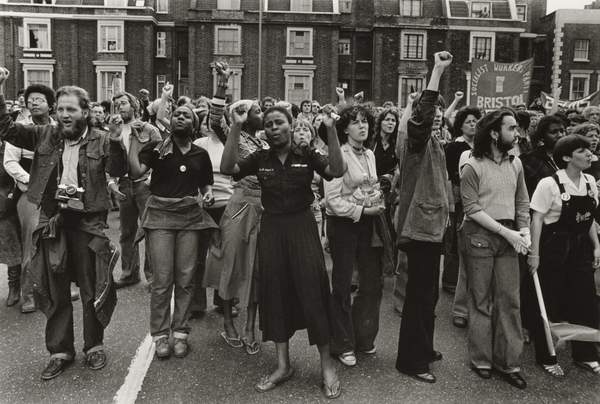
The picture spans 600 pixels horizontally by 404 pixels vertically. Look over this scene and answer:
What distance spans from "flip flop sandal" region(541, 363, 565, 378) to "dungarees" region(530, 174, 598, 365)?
0.23 feet

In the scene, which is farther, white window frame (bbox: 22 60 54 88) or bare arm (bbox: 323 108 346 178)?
white window frame (bbox: 22 60 54 88)

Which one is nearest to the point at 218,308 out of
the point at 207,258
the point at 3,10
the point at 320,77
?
the point at 207,258

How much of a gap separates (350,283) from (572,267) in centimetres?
192

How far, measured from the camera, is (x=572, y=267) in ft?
15.0

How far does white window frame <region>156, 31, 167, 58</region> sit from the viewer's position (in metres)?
37.9

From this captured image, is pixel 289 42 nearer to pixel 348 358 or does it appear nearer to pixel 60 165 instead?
pixel 60 165

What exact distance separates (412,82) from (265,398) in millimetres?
35849

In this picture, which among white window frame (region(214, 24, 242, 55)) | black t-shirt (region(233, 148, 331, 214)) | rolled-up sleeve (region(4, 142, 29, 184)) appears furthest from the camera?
white window frame (region(214, 24, 242, 55))

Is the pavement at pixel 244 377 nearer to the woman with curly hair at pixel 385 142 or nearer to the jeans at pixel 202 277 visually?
the jeans at pixel 202 277

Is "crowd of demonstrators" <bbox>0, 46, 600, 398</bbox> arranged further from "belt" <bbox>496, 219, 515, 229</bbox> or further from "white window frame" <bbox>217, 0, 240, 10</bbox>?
"white window frame" <bbox>217, 0, 240, 10</bbox>

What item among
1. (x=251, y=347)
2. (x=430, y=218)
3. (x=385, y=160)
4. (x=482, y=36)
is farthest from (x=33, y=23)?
(x=430, y=218)

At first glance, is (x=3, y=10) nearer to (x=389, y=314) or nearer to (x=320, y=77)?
(x=320, y=77)

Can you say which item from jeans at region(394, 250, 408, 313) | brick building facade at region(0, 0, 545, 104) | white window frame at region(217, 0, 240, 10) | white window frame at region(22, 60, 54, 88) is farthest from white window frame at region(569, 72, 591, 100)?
jeans at region(394, 250, 408, 313)

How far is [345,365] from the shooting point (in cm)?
446
